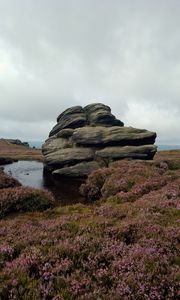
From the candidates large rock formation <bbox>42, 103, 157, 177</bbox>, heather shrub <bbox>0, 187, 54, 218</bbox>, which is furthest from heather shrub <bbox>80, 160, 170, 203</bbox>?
large rock formation <bbox>42, 103, 157, 177</bbox>

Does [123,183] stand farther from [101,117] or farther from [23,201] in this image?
[101,117]

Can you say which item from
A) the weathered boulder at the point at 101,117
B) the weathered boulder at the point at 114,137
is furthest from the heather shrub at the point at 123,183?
the weathered boulder at the point at 101,117

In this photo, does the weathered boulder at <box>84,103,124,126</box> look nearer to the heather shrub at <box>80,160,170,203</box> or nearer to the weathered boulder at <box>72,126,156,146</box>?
the weathered boulder at <box>72,126,156,146</box>

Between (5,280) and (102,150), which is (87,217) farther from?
(102,150)

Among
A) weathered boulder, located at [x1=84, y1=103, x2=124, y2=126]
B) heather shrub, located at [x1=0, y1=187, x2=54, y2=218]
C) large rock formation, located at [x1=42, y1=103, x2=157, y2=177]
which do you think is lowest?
heather shrub, located at [x1=0, y1=187, x2=54, y2=218]

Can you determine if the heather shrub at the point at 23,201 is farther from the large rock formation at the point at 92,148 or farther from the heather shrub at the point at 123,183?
the large rock formation at the point at 92,148

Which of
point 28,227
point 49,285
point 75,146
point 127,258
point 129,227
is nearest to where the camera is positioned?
point 49,285

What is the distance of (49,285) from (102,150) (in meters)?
45.9

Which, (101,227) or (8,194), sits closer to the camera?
(101,227)

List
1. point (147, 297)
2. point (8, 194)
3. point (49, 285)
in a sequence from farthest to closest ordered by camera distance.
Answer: point (8, 194) → point (49, 285) → point (147, 297)

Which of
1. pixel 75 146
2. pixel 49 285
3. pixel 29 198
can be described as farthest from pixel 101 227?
pixel 75 146

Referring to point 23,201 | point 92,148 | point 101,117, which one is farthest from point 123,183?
point 101,117

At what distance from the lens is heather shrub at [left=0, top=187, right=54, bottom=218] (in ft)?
55.1

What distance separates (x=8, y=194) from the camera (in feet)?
57.8
